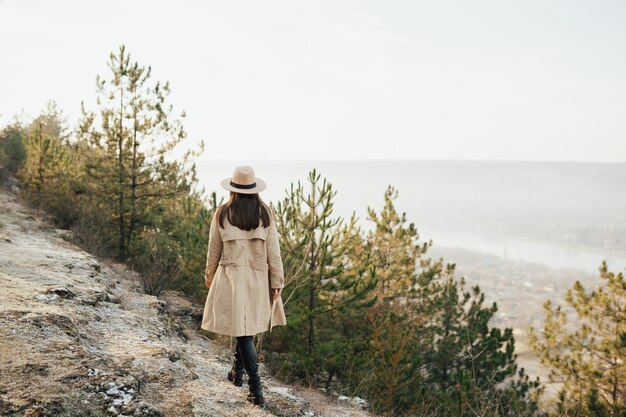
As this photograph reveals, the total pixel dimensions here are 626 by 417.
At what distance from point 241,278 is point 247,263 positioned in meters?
0.13

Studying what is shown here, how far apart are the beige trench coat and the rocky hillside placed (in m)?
0.61

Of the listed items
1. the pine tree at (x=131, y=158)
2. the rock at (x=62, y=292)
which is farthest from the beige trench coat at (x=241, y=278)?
the pine tree at (x=131, y=158)

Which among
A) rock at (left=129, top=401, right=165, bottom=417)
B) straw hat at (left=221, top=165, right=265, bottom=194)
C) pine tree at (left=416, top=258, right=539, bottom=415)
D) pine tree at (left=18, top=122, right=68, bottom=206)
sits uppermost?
pine tree at (left=18, top=122, right=68, bottom=206)

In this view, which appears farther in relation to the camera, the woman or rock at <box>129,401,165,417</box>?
the woman

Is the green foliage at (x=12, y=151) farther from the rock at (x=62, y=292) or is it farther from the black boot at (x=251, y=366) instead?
the black boot at (x=251, y=366)

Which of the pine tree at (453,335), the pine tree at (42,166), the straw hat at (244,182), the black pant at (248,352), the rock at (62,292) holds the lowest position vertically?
the pine tree at (453,335)

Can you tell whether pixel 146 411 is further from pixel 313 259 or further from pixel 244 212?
pixel 313 259

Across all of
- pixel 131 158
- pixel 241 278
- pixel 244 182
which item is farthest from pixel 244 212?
pixel 131 158

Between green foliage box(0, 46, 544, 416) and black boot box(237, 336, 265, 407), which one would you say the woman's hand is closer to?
black boot box(237, 336, 265, 407)

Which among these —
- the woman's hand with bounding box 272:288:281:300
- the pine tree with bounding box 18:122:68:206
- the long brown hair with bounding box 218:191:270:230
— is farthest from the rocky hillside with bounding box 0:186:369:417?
the pine tree with bounding box 18:122:68:206

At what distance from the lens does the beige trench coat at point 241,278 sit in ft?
11.2

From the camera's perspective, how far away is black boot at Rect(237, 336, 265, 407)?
354 cm

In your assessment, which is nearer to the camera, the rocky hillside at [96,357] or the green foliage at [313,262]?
the rocky hillside at [96,357]

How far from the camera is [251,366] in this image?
11.6 feet
